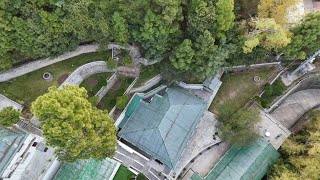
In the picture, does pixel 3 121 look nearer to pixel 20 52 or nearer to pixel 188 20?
pixel 20 52

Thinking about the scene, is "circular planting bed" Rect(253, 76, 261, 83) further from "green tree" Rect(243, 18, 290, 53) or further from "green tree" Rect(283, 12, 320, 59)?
"green tree" Rect(243, 18, 290, 53)

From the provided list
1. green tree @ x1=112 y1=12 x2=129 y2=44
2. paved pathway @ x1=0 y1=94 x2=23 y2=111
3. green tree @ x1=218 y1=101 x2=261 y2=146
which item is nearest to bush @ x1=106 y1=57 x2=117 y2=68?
green tree @ x1=112 y1=12 x2=129 y2=44

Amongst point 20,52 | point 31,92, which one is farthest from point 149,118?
point 20,52

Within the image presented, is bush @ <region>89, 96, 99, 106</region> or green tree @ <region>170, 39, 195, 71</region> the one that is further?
bush @ <region>89, 96, 99, 106</region>

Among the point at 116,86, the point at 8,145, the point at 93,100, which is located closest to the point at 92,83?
the point at 116,86

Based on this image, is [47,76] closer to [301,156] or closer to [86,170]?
[86,170]

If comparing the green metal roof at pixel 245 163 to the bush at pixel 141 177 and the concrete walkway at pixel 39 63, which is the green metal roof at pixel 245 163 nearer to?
the bush at pixel 141 177
